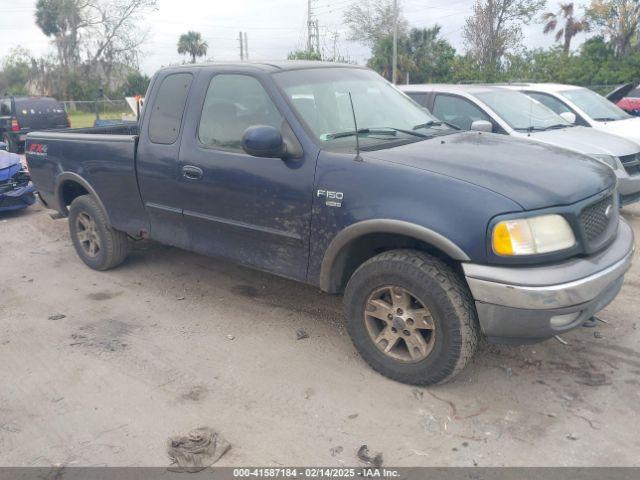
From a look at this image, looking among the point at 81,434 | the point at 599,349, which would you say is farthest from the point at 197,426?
the point at 599,349

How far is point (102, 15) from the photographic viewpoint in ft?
148

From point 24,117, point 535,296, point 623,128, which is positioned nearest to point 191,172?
point 535,296

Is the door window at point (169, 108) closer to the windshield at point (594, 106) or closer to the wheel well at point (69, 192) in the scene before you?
the wheel well at point (69, 192)

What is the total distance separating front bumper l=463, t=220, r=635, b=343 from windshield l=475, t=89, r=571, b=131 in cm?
459

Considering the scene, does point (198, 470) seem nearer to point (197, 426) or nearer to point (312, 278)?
point (197, 426)

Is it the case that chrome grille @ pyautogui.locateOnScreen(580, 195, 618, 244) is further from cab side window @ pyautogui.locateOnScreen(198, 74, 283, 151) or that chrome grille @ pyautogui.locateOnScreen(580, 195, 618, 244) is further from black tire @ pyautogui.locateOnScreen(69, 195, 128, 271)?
black tire @ pyautogui.locateOnScreen(69, 195, 128, 271)

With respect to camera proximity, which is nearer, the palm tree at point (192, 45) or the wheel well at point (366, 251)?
the wheel well at point (366, 251)

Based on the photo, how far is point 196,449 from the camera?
302cm

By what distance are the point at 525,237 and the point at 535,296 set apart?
31 cm

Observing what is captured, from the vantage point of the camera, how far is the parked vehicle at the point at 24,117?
17.0 m

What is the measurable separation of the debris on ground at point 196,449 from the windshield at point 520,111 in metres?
5.73

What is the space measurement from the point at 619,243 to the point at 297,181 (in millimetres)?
2049

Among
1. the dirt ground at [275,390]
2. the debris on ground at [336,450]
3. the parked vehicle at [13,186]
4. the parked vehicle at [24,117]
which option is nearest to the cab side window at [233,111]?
the dirt ground at [275,390]

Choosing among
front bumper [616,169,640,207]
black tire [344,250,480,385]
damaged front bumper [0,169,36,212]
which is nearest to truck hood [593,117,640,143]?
front bumper [616,169,640,207]
